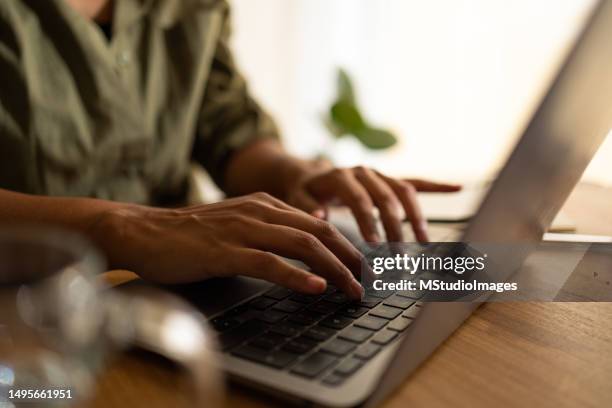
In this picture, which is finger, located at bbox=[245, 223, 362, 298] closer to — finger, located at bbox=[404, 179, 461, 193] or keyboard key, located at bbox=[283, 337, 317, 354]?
keyboard key, located at bbox=[283, 337, 317, 354]

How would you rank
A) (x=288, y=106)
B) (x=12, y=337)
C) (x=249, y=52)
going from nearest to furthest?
(x=12, y=337) → (x=249, y=52) → (x=288, y=106)

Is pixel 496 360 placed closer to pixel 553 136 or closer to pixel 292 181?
pixel 553 136

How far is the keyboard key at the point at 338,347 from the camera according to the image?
37 centimetres

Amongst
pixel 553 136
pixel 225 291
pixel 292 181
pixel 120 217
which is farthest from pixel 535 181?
pixel 292 181

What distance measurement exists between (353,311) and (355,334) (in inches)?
1.6

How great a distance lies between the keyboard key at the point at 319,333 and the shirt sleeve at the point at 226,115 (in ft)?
2.21

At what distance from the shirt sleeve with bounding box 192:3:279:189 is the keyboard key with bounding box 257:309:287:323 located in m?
0.64

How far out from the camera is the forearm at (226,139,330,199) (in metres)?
0.89

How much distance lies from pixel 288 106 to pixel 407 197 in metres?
1.91

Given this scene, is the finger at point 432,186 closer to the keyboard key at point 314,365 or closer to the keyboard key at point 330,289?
the keyboard key at point 330,289

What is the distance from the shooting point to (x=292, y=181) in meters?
0.87

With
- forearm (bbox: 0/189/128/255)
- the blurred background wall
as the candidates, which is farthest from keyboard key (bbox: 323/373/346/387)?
the blurred background wall

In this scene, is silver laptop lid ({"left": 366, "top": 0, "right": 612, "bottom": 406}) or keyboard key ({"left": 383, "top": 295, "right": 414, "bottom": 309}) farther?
keyboard key ({"left": 383, "top": 295, "right": 414, "bottom": 309})

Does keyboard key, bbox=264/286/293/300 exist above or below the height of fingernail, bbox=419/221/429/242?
below
